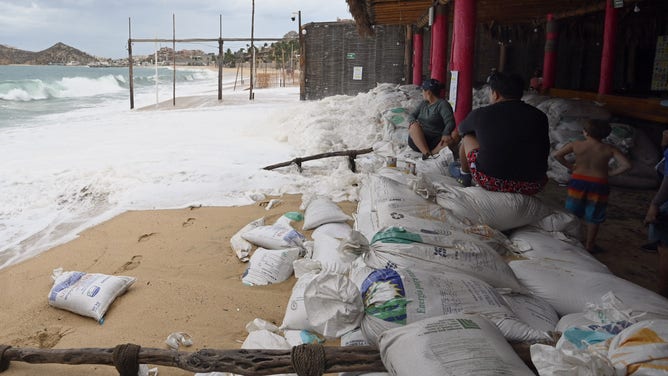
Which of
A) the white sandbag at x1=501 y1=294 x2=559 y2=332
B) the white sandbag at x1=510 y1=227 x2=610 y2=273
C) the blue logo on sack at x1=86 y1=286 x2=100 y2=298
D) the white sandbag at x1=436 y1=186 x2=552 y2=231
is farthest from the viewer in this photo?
the white sandbag at x1=436 y1=186 x2=552 y2=231

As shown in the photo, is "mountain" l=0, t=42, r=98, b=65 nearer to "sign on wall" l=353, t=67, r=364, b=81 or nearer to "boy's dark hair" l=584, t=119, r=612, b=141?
"sign on wall" l=353, t=67, r=364, b=81

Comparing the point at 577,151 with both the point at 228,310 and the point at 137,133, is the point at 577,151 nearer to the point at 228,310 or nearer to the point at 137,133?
the point at 228,310

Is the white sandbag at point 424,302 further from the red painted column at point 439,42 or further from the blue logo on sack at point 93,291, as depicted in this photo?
the red painted column at point 439,42

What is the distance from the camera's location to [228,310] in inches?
101

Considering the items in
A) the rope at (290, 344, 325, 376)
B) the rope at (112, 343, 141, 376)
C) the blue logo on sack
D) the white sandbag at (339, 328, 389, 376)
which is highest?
the rope at (290, 344, 325, 376)

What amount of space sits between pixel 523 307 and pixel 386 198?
1009 mm

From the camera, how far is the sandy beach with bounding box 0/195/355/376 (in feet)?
7.66

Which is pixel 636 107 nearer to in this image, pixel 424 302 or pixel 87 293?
pixel 424 302

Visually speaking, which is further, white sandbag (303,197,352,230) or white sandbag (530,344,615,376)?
white sandbag (303,197,352,230)

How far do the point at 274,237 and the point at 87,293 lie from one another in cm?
111

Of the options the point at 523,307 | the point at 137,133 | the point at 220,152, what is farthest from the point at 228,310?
the point at 137,133

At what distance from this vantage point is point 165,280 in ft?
9.63

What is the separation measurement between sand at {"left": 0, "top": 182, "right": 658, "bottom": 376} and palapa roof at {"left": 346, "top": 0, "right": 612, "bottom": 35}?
3.67 meters

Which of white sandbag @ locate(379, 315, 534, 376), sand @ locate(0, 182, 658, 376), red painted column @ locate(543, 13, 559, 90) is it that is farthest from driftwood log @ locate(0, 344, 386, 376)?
red painted column @ locate(543, 13, 559, 90)
